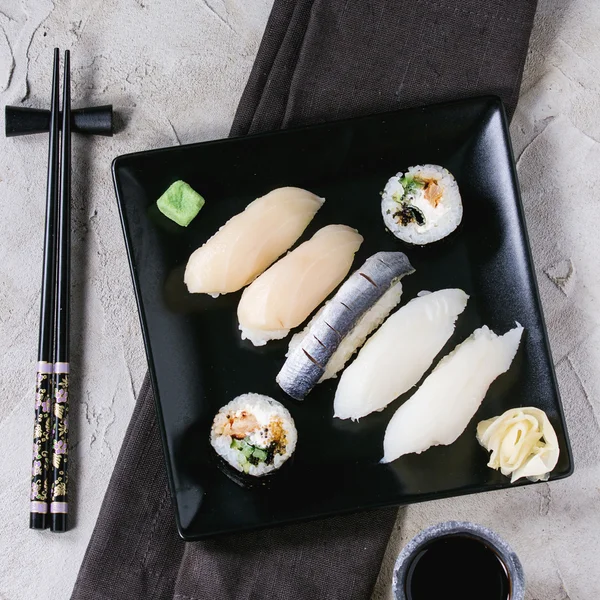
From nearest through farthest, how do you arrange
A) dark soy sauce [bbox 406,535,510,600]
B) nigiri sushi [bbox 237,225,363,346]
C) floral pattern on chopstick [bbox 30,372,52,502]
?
dark soy sauce [bbox 406,535,510,600] → nigiri sushi [bbox 237,225,363,346] → floral pattern on chopstick [bbox 30,372,52,502]

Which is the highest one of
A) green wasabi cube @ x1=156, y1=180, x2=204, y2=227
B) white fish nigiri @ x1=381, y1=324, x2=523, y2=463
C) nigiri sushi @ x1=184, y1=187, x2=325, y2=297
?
green wasabi cube @ x1=156, y1=180, x2=204, y2=227

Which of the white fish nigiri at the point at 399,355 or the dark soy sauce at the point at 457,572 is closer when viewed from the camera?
the dark soy sauce at the point at 457,572

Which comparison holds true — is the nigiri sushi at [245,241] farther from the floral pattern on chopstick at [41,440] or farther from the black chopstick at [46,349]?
the floral pattern on chopstick at [41,440]

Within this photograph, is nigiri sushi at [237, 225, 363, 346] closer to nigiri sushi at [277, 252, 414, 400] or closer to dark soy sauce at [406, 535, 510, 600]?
nigiri sushi at [277, 252, 414, 400]

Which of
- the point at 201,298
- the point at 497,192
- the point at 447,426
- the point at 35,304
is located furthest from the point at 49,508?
the point at 497,192

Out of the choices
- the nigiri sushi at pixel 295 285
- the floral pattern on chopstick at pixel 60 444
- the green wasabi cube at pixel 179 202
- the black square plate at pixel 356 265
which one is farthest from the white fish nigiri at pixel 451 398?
the floral pattern on chopstick at pixel 60 444

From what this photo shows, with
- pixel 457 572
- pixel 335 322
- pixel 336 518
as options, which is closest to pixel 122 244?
pixel 335 322

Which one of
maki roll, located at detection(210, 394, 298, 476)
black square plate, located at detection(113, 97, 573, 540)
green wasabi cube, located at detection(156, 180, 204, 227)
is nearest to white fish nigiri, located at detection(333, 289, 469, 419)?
black square plate, located at detection(113, 97, 573, 540)
